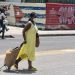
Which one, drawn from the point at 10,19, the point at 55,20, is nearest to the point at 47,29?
the point at 55,20

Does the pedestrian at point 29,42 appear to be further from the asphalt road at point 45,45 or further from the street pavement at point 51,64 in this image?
the asphalt road at point 45,45

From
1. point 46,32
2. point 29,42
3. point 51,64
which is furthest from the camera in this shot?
point 46,32

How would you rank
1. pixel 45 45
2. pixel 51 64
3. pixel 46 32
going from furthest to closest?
pixel 46 32 < pixel 45 45 < pixel 51 64

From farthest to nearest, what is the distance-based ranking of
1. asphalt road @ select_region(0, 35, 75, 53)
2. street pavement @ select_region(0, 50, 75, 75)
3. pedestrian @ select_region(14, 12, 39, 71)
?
1. asphalt road @ select_region(0, 35, 75, 53)
2. pedestrian @ select_region(14, 12, 39, 71)
3. street pavement @ select_region(0, 50, 75, 75)

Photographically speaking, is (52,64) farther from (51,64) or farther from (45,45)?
(45,45)

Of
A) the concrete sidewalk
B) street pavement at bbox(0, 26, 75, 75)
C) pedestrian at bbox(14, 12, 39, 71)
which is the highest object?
pedestrian at bbox(14, 12, 39, 71)

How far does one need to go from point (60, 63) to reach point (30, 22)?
250 cm

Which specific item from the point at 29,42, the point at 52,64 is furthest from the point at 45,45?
the point at 29,42

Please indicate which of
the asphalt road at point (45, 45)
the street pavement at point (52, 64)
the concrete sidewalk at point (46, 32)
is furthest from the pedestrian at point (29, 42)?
the concrete sidewalk at point (46, 32)

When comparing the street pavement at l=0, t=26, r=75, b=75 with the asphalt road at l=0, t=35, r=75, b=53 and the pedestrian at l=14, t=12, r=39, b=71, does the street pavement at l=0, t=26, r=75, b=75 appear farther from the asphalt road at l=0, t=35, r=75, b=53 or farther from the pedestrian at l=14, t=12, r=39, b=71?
the asphalt road at l=0, t=35, r=75, b=53

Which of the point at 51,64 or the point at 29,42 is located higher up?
the point at 29,42

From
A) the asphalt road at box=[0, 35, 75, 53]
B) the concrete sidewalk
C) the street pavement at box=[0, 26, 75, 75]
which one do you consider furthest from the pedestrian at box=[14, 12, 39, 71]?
the concrete sidewalk

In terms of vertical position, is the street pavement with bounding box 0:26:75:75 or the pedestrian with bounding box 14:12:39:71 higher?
the pedestrian with bounding box 14:12:39:71

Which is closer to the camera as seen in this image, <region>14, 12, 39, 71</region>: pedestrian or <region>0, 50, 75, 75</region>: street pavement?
<region>0, 50, 75, 75</region>: street pavement
